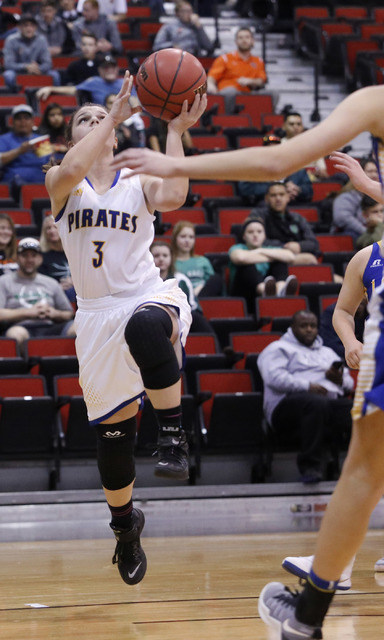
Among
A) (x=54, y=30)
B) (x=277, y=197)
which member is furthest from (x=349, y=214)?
(x=54, y=30)

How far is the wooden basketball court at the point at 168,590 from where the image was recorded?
4359 millimetres

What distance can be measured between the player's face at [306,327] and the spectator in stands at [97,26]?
6.84 meters

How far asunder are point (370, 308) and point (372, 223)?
647 cm

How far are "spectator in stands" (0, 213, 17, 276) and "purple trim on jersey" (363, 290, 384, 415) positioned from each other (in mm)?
5881

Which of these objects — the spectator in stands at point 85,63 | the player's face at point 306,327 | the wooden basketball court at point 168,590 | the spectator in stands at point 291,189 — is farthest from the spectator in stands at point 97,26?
the wooden basketball court at point 168,590

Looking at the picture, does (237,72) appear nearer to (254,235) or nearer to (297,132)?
(297,132)

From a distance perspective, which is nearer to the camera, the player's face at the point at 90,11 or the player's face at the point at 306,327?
the player's face at the point at 306,327

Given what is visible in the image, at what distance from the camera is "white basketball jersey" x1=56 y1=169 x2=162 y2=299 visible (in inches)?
180

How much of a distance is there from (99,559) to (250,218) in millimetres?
4097

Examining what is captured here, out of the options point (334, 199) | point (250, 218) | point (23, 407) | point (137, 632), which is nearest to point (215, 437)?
point (23, 407)

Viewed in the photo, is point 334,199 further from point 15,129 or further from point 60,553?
point 60,553

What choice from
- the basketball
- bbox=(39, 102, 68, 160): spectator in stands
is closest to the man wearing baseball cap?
bbox=(39, 102, 68, 160): spectator in stands

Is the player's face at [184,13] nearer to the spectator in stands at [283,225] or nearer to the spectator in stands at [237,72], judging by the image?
the spectator in stands at [237,72]

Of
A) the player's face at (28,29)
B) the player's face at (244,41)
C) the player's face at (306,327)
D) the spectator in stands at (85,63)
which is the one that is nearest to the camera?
the player's face at (306,327)
